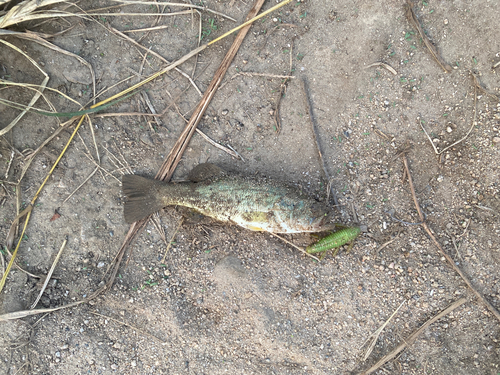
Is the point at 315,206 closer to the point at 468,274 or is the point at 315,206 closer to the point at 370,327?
the point at 370,327

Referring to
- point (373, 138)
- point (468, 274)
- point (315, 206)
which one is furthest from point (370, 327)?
point (373, 138)

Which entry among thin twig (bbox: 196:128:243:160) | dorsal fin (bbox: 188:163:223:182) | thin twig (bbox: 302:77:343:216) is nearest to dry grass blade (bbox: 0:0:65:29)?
thin twig (bbox: 196:128:243:160)

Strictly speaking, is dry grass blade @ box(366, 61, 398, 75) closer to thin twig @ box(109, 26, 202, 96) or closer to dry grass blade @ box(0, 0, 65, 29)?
thin twig @ box(109, 26, 202, 96)

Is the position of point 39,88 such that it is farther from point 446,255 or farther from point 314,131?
point 446,255

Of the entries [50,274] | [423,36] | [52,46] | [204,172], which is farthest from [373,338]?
[52,46]

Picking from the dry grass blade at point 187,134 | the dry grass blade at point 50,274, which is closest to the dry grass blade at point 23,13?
the dry grass blade at point 187,134

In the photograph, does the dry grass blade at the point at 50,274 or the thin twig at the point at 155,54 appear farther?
the thin twig at the point at 155,54

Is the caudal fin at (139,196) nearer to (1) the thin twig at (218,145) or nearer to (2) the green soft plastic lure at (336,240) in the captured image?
(1) the thin twig at (218,145)
